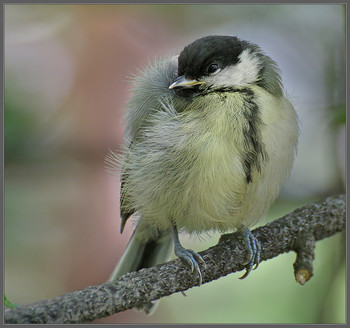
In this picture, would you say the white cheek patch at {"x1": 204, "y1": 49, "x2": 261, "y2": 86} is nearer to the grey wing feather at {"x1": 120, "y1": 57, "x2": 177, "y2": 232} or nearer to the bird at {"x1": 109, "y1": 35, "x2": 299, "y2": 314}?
the bird at {"x1": 109, "y1": 35, "x2": 299, "y2": 314}

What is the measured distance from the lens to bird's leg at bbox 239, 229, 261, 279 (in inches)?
40.1

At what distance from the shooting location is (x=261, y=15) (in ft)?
4.18

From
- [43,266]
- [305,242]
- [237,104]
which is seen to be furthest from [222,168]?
[43,266]

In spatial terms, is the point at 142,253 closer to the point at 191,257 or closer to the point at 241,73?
the point at 191,257

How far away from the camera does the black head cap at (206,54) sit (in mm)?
969

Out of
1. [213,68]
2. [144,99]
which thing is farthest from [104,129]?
[213,68]

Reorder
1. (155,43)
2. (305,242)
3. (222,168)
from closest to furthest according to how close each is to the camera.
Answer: (222,168) → (305,242) → (155,43)

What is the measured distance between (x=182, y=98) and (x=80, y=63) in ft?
Result: 1.93

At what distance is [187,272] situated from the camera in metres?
0.93

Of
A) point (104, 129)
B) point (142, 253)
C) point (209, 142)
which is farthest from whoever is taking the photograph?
point (104, 129)

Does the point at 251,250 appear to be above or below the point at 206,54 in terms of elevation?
below

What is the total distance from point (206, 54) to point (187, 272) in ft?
1.52

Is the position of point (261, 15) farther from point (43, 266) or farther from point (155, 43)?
point (43, 266)

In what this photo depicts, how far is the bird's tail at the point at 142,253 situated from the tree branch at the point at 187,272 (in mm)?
198
